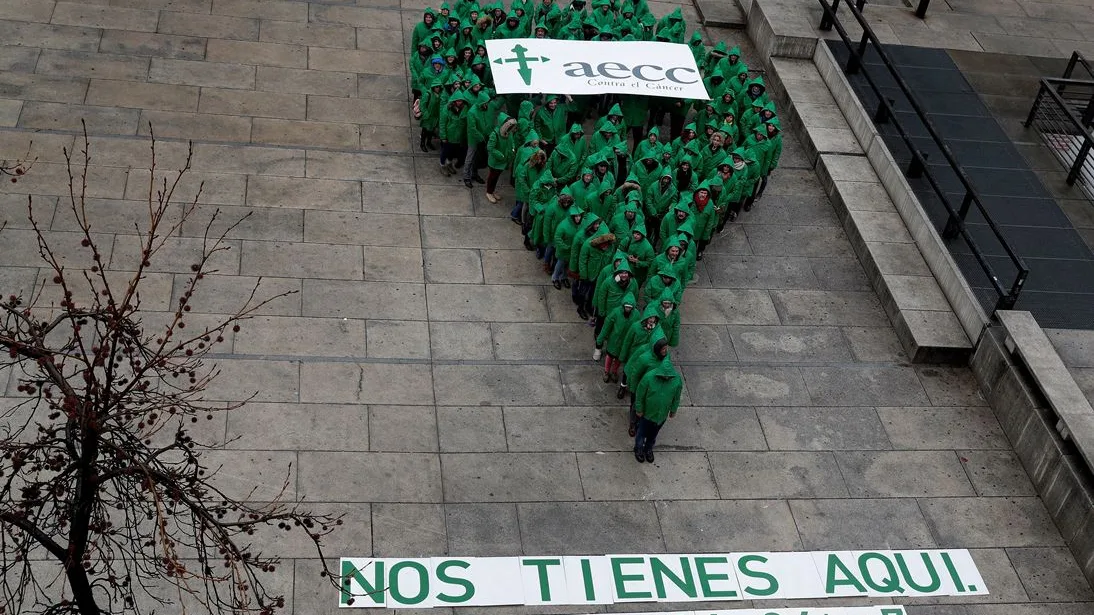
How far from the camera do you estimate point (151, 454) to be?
8.17 metres

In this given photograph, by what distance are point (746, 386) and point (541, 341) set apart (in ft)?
8.26

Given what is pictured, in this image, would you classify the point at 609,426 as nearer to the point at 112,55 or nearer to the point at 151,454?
the point at 151,454

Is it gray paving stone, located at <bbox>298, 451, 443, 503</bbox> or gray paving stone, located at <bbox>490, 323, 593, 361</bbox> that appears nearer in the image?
gray paving stone, located at <bbox>298, 451, 443, 503</bbox>

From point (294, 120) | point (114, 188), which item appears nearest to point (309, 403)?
point (114, 188)

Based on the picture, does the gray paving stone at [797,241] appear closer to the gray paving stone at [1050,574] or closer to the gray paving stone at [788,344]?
the gray paving stone at [788,344]

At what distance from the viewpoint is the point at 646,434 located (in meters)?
13.6

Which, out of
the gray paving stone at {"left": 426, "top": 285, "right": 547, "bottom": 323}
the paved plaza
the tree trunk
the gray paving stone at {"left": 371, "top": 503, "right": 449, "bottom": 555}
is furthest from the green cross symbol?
the tree trunk

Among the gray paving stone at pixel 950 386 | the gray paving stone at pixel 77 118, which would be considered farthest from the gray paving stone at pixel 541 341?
the gray paving stone at pixel 77 118

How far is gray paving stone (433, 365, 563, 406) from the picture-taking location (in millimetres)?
14211

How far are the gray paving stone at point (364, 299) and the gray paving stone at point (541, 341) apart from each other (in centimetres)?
104

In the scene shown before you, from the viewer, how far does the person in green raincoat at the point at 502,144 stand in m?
16.8

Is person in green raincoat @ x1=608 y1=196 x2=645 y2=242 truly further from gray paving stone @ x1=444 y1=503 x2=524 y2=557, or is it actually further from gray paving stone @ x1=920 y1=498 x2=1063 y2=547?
gray paving stone @ x1=920 y1=498 x2=1063 y2=547

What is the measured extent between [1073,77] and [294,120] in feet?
43.4

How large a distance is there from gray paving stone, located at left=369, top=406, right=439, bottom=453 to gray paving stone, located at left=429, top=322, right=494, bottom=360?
100 cm
